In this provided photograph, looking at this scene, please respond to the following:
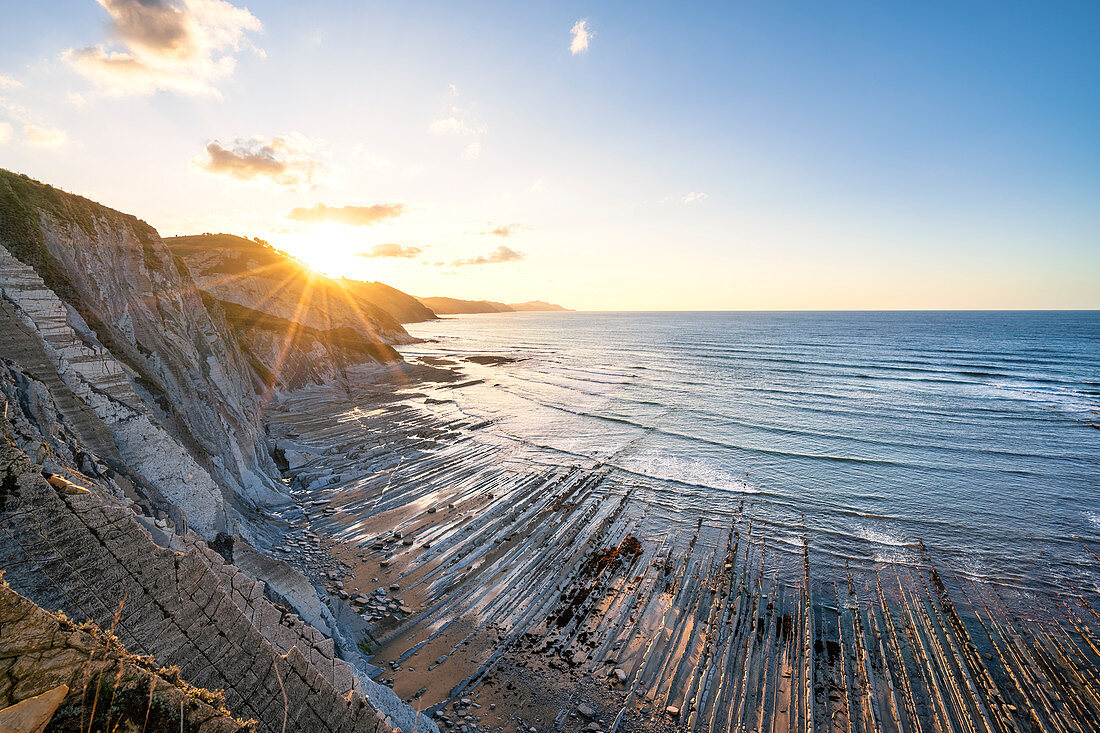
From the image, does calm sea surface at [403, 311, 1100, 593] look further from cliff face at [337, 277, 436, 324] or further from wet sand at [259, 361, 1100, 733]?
cliff face at [337, 277, 436, 324]

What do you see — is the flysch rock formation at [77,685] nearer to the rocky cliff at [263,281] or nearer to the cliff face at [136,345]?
the cliff face at [136,345]

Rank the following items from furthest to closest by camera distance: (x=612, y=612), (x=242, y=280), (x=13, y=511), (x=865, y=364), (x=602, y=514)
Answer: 1. (x=865, y=364)
2. (x=242, y=280)
3. (x=602, y=514)
4. (x=612, y=612)
5. (x=13, y=511)

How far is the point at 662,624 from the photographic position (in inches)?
456

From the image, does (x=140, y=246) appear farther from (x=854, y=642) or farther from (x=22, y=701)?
(x=854, y=642)

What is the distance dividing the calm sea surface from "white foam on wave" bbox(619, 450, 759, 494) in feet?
0.39

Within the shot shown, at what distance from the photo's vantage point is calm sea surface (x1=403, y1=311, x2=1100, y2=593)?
1612cm

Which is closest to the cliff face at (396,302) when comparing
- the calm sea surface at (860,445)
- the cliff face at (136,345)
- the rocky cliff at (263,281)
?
the rocky cliff at (263,281)

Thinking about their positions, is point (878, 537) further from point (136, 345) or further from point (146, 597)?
point (136, 345)

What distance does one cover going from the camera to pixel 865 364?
56594mm

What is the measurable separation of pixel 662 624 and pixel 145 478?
12504 mm

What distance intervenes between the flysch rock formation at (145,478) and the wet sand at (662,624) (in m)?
A: 1.99

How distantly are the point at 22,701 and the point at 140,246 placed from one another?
19936mm

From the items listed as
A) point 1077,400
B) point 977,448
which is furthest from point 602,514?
point 1077,400

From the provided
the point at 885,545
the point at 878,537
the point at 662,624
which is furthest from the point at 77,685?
the point at 878,537
